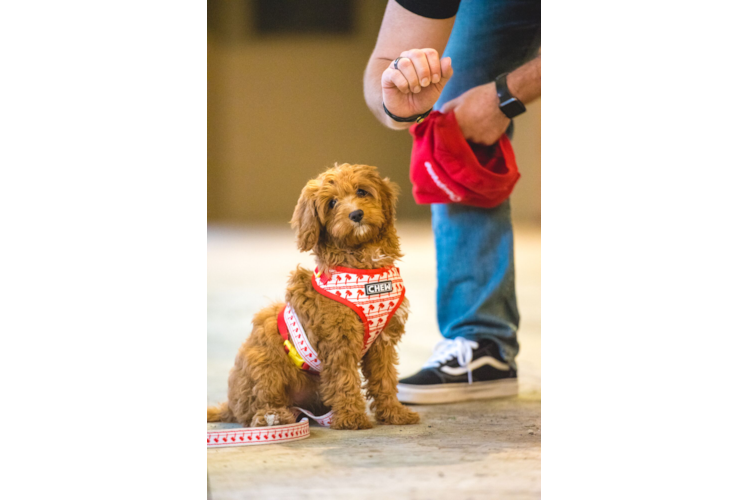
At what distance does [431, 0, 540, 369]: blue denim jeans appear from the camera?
2.26 metres

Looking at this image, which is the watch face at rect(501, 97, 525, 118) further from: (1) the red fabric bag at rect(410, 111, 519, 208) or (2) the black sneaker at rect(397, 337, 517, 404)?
(2) the black sneaker at rect(397, 337, 517, 404)

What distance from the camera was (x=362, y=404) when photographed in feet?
6.61

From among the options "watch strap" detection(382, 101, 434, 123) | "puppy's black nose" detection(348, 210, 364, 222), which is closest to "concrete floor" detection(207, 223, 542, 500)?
"puppy's black nose" detection(348, 210, 364, 222)

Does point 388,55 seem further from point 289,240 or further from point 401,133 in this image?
point 289,240

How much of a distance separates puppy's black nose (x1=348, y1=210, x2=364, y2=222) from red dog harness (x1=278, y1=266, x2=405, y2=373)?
145 mm

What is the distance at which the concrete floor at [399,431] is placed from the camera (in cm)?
183

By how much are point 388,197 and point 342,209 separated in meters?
0.16

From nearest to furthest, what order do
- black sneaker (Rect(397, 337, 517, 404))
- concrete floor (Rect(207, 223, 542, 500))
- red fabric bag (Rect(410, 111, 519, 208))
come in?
concrete floor (Rect(207, 223, 542, 500)) < red fabric bag (Rect(410, 111, 519, 208)) < black sneaker (Rect(397, 337, 517, 404))

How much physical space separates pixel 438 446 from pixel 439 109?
104 cm

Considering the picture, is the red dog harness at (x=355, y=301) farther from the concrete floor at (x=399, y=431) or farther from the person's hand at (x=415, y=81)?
the person's hand at (x=415, y=81)

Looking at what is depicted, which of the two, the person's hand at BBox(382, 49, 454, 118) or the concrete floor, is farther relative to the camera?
the person's hand at BBox(382, 49, 454, 118)

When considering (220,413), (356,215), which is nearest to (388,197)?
(356,215)
